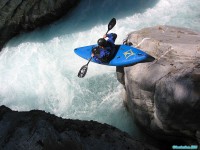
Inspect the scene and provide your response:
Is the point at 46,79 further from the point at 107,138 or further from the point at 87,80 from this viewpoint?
the point at 107,138

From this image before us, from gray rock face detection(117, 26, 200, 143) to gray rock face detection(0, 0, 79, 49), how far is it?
4161 millimetres

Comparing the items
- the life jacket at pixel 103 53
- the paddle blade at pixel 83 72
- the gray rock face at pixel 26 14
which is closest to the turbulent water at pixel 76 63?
the gray rock face at pixel 26 14

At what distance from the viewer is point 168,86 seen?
18.9ft

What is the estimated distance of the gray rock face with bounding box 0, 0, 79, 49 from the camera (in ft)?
33.1

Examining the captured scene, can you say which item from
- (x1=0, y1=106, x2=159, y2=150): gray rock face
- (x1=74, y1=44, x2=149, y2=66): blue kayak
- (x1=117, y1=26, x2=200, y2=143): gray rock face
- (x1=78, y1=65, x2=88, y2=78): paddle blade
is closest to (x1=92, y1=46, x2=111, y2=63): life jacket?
(x1=74, y1=44, x2=149, y2=66): blue kayak

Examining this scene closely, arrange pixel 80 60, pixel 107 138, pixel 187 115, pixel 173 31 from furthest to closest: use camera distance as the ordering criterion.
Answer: pixel 80 60
pixel 173 31
pixel 187 115
pixel 107 138

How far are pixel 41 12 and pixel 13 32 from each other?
49.0 inches

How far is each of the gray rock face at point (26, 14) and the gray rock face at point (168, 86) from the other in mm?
4161

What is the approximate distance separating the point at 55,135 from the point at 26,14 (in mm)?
6420

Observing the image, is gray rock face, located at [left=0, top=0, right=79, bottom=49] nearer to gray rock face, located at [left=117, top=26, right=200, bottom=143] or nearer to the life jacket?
the life jacket

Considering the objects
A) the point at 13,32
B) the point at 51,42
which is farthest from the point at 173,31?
the point at 13,32

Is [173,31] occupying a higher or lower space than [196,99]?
higher

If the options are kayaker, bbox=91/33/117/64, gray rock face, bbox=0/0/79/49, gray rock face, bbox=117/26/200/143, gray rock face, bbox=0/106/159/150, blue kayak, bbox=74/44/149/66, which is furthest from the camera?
gray rock face, bbox=0/0/79/49

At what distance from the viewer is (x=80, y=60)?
946 cm
